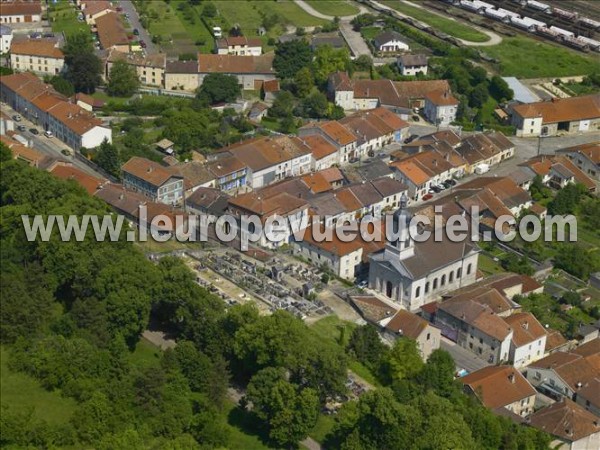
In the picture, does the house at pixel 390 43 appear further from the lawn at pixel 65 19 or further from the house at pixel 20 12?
the house at pixel 20 12

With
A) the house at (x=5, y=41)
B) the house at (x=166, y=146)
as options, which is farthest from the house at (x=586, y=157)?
the house at (x=5, y=41)

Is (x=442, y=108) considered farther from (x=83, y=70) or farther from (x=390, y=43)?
(x=83, y=70)

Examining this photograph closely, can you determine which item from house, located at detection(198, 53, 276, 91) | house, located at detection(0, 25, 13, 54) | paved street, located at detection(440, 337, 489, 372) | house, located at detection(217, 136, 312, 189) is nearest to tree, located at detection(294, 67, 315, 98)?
house, located at detection(198, 53, 276, 91)

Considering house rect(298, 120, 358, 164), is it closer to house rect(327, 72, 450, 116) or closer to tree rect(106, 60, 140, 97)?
house rect(327, 72, 450, 116)

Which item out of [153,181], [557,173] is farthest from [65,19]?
[557,173]

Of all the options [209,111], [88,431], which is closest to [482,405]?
[88,431]

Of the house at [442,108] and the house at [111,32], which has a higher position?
the house at [111,32]
